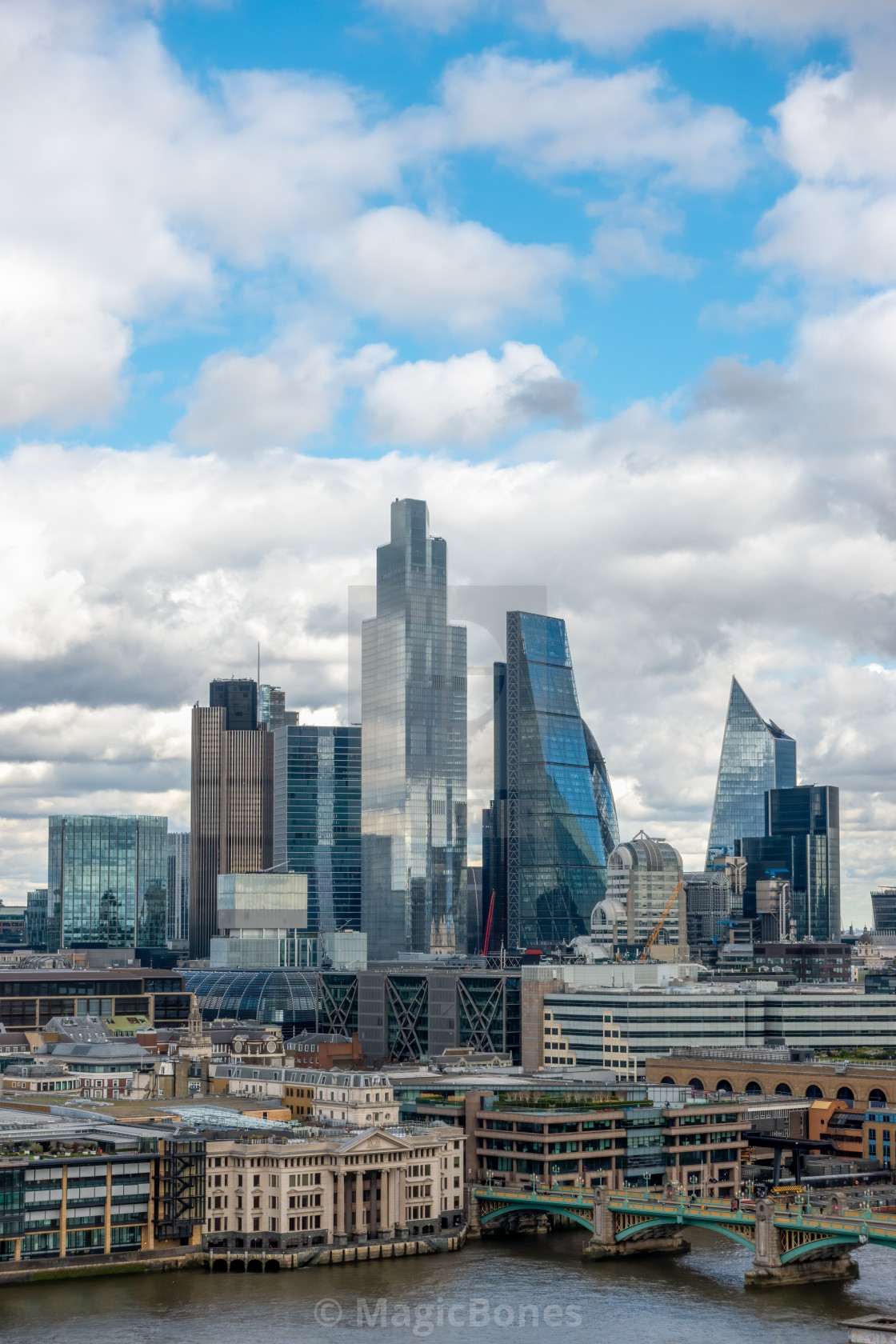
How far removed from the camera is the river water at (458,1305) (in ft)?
388

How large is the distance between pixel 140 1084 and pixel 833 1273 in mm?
77249

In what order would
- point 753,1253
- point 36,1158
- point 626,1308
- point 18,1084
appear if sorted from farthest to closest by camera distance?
point 18,1084 < point 753,1253 < point 36,1158 < point 626,1308

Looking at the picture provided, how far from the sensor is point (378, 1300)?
12850 cm

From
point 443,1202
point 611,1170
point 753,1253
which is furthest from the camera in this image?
point 611,1170

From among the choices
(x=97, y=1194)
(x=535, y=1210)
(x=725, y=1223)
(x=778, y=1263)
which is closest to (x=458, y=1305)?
(x=778, y=1263)

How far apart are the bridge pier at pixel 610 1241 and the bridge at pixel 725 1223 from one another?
0.20 feet

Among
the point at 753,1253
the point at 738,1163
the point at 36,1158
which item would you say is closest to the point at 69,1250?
the point at 36,1158

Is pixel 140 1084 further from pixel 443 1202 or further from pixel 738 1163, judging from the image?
pixel 738 1163

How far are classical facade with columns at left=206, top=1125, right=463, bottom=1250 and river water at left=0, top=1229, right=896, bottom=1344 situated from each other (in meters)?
4.15

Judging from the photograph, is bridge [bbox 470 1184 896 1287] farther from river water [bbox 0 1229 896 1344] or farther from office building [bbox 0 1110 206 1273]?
office building [bbox 0 1110 206 1273]

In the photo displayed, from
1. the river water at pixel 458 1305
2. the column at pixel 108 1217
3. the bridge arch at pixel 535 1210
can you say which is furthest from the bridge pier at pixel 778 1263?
the column at pixel 108 1217

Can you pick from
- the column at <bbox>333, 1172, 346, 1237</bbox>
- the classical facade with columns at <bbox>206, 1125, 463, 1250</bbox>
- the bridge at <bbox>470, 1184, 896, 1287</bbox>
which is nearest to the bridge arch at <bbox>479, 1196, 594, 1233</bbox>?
the bridge at <bbox>470, 1184, 896, 1287</bbox>

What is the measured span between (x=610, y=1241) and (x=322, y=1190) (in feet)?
74.0

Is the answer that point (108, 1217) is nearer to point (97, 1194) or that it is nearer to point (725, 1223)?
point (97, 1194)
